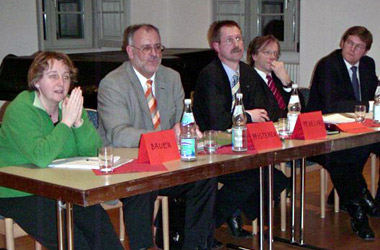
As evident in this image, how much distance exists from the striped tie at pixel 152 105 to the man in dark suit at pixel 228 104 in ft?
1.22

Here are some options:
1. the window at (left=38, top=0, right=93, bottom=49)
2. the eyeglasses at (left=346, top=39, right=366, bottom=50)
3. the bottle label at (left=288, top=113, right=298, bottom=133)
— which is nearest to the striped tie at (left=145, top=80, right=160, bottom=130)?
the bottle label at (left=288, top=113, right=298, bottom=133)

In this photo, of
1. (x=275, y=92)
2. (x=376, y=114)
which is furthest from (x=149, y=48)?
(x=376, y=114)

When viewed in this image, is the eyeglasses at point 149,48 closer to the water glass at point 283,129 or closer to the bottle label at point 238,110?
the bottle label at point 238,110

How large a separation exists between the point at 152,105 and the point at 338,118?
101 cm

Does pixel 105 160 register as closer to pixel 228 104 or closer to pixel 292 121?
pixel 292 121

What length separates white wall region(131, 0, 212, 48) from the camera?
763cm

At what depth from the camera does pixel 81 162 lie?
8.45 ft

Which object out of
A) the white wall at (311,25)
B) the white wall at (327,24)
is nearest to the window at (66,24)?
the white wall at (311,25)

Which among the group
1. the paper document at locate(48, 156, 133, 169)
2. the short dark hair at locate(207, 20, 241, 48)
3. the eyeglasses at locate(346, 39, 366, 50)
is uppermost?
the short dark hair at locate(207, 20, 241, 48)

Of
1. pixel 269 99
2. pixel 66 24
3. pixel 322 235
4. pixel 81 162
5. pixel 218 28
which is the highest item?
pixel 66 24

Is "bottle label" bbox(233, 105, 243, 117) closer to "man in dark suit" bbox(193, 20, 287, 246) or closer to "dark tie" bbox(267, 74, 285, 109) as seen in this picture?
"man in dark suit" bbox(193, 20, 287, 246)

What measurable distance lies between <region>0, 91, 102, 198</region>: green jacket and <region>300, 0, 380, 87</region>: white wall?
12.9 ft

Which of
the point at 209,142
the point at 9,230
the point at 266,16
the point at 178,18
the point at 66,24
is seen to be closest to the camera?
the point at 9,230

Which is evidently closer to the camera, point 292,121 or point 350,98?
point 292,121
